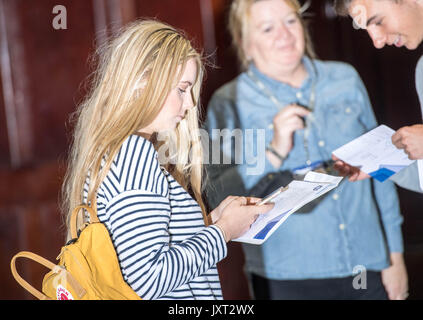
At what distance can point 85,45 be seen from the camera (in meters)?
1.71

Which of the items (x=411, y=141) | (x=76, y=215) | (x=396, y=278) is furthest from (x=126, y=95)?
(x=396, y=278)

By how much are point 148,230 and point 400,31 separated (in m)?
0.85

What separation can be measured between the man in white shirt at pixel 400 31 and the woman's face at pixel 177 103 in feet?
1.60

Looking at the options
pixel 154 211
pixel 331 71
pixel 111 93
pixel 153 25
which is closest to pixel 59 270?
pixel 154 211

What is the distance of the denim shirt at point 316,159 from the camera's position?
1.58 meters

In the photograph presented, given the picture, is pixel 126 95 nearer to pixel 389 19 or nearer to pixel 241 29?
pixel 241 29

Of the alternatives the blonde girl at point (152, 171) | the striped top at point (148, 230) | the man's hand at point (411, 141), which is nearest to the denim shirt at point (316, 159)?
the man's hand at point (411, 141)

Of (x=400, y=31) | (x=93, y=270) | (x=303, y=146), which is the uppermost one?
(x=400, y=31)

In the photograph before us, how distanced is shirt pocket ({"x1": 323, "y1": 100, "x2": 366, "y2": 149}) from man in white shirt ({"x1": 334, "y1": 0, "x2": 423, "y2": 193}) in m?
0.10


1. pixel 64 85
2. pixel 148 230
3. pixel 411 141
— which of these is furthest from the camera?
pixel 64 85

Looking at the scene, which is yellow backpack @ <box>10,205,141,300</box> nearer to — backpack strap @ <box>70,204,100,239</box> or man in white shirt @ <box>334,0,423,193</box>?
backpack strap @ <box>70,204,100,239</box>

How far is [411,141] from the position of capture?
1447mm

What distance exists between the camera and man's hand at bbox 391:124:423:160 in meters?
1.43

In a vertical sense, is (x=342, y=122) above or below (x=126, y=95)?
below
